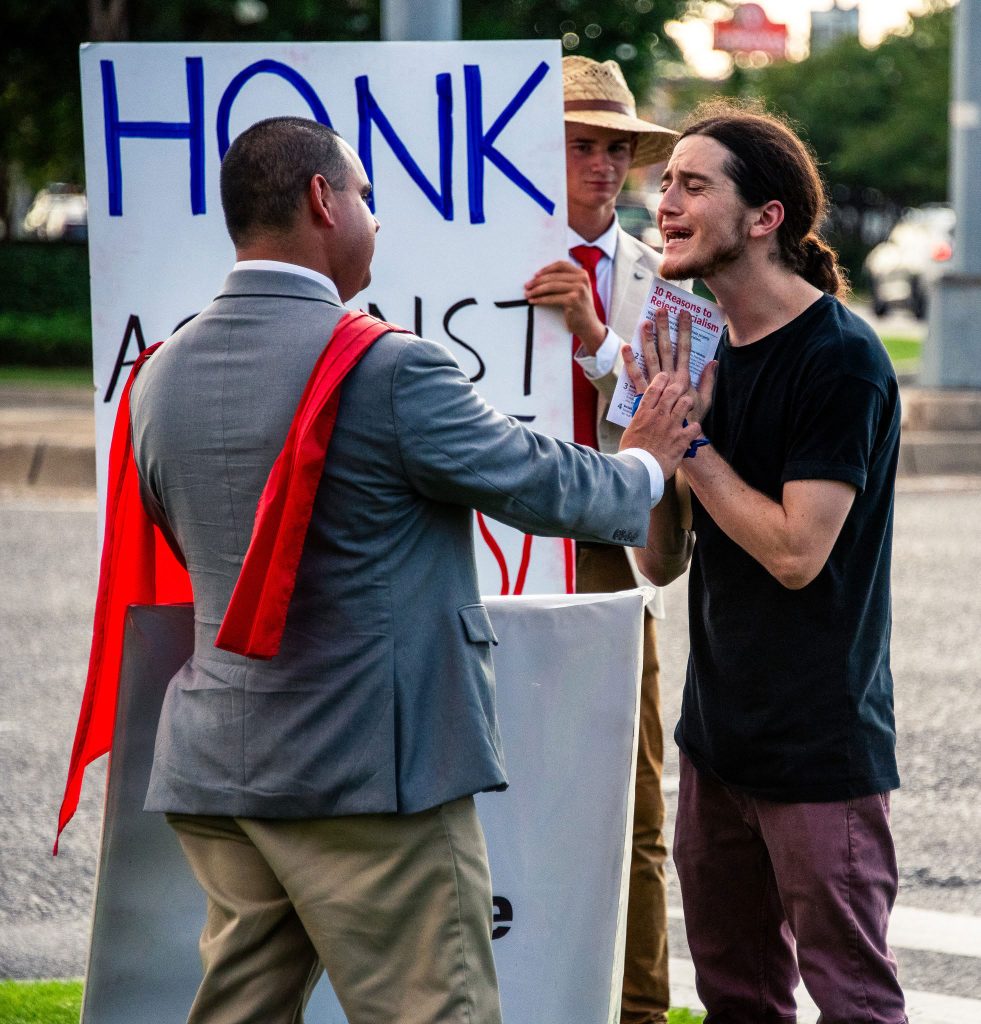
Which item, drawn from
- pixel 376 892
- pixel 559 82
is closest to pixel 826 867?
pixel 376 892

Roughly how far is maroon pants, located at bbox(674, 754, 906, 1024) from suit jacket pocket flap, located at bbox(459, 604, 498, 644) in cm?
60

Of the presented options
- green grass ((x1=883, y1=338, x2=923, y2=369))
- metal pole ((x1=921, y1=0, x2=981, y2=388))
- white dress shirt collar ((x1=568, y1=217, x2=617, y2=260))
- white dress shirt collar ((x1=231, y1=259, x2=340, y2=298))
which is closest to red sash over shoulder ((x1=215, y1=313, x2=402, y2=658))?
white dress shirt collar ((x1=231, y1=259, x2=340, y2=298))

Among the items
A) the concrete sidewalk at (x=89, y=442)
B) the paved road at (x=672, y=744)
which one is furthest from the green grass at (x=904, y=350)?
the paved road at (x=672, y=744)

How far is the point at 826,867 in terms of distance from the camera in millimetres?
2580

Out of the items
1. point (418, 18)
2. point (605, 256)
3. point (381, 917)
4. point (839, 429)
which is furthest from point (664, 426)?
point (418, 18)

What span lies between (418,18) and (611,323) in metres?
0.93

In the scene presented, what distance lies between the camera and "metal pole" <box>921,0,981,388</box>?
12297 mm

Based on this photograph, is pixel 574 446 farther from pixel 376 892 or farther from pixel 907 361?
pixel 907 361

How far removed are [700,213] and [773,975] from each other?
1311 millimetres

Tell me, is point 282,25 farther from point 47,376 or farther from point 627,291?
point 627,291

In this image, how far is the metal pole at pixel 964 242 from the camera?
40.3ft

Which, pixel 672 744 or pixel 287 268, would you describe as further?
pixel 672 744

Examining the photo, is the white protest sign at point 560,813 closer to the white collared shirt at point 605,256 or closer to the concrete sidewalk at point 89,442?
the white collared shirt at point 605,256

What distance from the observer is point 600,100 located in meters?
3.86
